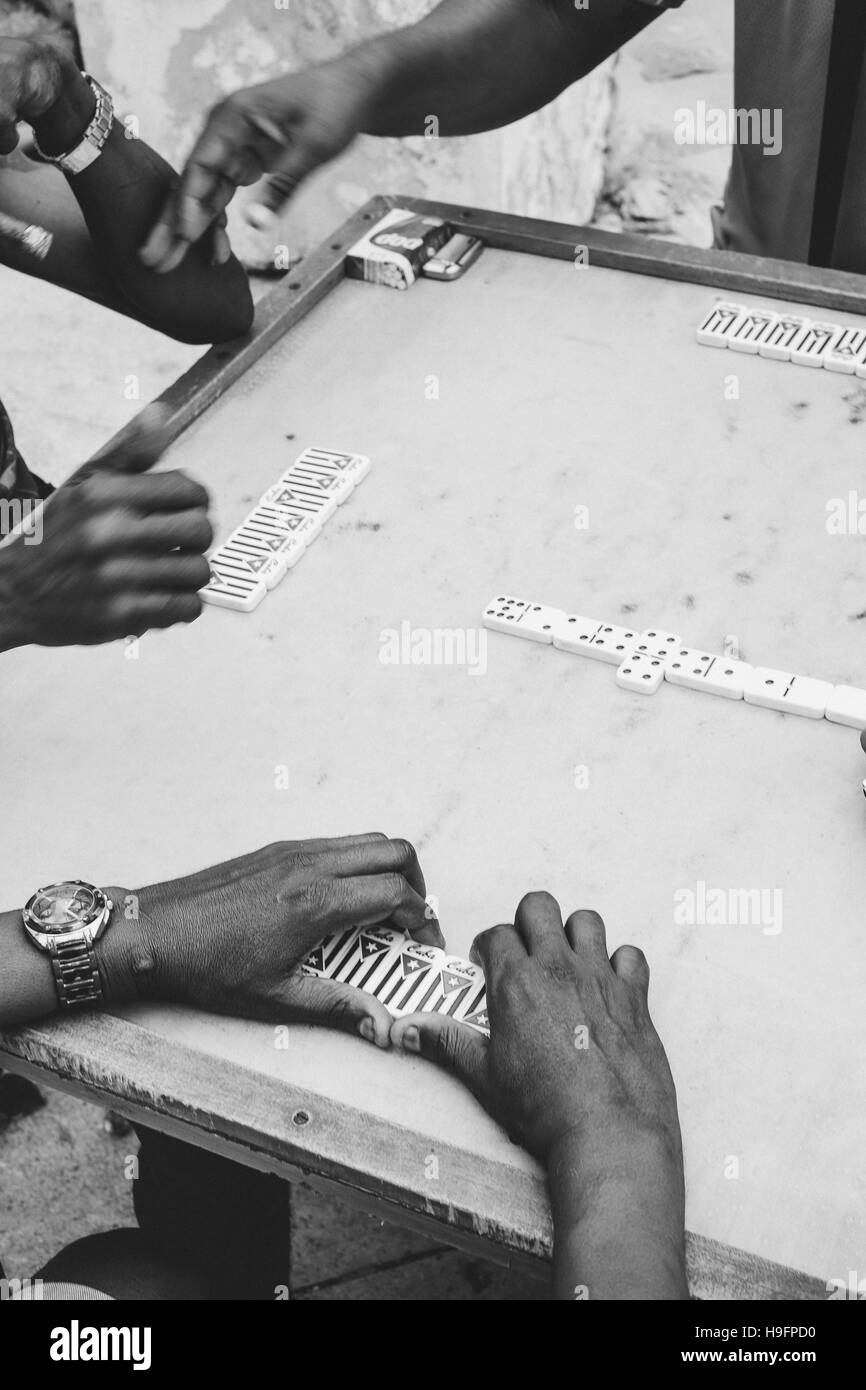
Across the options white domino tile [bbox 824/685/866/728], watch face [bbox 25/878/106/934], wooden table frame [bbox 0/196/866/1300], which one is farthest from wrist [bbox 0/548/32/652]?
white domino tile [bbox 824/685/866/728]

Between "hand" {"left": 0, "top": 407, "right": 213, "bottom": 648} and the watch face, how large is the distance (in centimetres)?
27

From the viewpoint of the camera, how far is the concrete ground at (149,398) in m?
2.03

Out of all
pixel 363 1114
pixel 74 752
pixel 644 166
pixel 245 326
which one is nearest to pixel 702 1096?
pixel 363 1114

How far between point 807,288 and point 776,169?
330 mm

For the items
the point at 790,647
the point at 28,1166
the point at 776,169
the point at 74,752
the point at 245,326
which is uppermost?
the point at 776,169

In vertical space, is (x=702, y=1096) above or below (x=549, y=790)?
below

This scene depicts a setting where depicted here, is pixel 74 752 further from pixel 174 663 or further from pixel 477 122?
pixel 477 122

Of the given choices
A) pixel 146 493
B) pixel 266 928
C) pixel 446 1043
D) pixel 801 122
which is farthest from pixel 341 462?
pixel 801 122

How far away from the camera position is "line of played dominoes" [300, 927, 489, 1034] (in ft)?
4.14

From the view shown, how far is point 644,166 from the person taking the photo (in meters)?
4.70

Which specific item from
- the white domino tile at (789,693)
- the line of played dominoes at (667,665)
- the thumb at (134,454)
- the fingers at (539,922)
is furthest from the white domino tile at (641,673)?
the thumb at (134,454)

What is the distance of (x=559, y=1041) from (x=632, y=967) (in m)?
0.11

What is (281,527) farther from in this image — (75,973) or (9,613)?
(75,973)

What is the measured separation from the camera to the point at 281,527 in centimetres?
177
